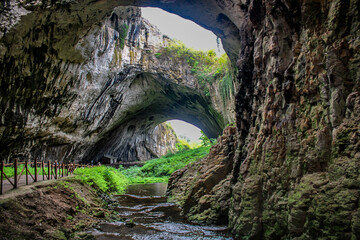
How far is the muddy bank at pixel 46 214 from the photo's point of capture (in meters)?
3.88

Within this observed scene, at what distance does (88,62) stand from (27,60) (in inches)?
139

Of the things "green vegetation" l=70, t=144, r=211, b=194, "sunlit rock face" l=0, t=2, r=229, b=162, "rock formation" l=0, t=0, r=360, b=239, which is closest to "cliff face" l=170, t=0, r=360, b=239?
"rock formation" l=0, t=0, r=360, b=239

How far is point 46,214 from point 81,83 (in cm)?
965

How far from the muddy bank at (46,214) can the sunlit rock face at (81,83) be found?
19.5 ft

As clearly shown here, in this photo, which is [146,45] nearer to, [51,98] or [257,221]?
[51,98]

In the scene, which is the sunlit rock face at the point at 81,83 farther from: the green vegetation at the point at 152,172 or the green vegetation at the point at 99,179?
the green vegetation at the point at 99,179

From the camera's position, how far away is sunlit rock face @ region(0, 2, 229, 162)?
936 centimetres

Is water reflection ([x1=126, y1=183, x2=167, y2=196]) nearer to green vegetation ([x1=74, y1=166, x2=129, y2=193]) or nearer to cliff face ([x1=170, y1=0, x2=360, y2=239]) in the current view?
green vegetation ([x1=74, y1=166, x2=129, y2=193])

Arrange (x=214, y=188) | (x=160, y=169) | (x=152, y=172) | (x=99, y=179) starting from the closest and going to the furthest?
(x=214, y=188) → (x=99, y=179) → (x=160, y=169) → (x=152, y=172)

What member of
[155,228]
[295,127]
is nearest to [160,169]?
[155,228]

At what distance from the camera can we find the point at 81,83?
42.5ft

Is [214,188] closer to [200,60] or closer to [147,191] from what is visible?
[147,191]

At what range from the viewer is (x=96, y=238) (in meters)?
4.56

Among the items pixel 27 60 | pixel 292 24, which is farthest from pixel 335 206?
pixel 27 60
